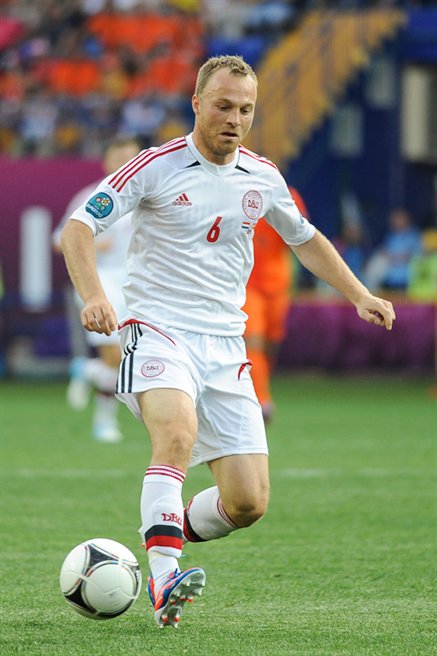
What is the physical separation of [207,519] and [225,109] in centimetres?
160

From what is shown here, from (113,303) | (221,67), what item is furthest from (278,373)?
(221,67)

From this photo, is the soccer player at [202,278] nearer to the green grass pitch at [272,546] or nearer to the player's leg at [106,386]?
the green grass pitch at [272,546]

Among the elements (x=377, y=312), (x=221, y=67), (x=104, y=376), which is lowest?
(x=104, y=376)

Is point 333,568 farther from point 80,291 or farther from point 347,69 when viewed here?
point 347,69

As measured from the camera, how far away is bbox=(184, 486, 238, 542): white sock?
541 cm

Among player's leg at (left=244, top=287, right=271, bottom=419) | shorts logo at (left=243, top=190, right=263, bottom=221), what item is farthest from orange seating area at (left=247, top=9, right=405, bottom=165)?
shorts logo at (left=243, top=190, right=263, bottom=221)

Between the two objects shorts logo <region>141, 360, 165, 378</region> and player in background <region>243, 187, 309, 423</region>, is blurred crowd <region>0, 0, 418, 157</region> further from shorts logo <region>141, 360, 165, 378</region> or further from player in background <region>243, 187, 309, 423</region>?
shorts logo <region>141, 360, 165, 378</region>

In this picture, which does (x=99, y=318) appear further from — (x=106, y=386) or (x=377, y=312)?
(x=106, y=386)

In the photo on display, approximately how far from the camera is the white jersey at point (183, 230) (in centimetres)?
→ 525

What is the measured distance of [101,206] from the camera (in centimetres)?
515

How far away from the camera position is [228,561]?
6.34 metres

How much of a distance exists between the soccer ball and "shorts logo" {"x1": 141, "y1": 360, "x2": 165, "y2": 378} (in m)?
0.66

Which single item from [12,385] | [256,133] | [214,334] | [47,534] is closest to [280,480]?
[47,534]

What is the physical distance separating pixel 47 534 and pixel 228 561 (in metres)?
1.08
